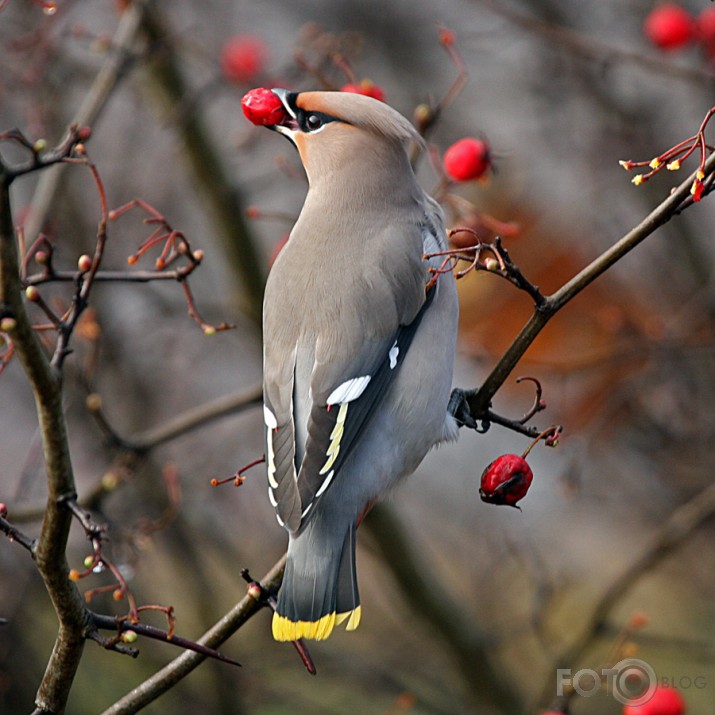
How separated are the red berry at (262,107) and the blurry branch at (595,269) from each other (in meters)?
0.90

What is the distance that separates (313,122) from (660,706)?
1719 millimetres

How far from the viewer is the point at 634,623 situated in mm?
2660

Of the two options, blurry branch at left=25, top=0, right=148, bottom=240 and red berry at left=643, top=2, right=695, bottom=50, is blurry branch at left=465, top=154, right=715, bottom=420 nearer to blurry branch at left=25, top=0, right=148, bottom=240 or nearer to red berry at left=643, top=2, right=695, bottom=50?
blurry branch at left=25, top=0, right=148, bottom=240

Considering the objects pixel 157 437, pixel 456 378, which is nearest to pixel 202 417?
pixel 157 437

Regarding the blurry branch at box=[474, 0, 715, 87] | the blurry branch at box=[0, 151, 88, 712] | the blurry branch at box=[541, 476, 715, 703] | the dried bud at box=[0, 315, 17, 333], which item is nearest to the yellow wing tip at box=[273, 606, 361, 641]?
the blurry branch at box=[0, 151, 88, 712]

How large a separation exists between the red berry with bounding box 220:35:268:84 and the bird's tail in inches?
79.9

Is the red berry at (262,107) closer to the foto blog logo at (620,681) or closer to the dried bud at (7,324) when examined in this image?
the dried bud at (7,324)

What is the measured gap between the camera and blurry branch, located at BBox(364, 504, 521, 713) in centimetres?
377

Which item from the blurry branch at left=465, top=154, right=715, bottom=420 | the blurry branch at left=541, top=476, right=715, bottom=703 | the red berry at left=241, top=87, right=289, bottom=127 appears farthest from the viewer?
the blurry branch at left=541, top=476, right=715, bottom=703

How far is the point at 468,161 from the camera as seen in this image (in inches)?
109

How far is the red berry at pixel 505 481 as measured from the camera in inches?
91.4

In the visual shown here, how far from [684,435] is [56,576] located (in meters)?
3.19

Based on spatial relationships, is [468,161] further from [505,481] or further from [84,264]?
[84,264]

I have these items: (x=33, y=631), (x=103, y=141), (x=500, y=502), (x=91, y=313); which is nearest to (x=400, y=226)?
(x=500, y=502)
